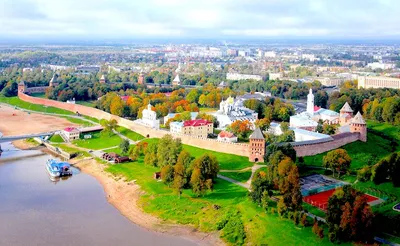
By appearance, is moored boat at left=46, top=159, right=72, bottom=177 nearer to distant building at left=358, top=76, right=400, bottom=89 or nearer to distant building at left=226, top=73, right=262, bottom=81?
distant building at left=358, top=76, right=400, bottom=89

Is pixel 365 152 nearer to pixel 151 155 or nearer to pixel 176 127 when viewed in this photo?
pixel 151 155

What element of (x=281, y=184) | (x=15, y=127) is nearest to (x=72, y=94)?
(x=15, y=127)

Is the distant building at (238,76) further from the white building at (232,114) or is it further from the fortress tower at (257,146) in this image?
the fortress tower at (257,146)

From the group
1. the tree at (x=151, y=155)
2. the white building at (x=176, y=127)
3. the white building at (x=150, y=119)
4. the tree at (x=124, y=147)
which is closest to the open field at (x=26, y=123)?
the white building at (x=150, y=119)

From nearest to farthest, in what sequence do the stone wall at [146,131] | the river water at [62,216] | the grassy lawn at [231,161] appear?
the river water at [62,216], the grassy lawn at [231,161], the stone wall at [146,131]

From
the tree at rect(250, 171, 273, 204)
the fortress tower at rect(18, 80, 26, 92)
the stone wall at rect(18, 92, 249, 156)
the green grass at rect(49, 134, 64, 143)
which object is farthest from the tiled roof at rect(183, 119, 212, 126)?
the fortress tower at rect(18, 80, 26, 92)

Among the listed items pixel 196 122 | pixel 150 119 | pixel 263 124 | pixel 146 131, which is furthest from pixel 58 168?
pixel 263 124

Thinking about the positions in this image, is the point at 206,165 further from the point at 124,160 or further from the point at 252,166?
the point at 124,160

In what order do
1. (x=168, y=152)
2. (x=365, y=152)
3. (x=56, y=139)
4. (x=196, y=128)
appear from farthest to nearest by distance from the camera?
(x=56, y=139), (x=196, y=128), (x=365, y=152), (x=168, y=152)
